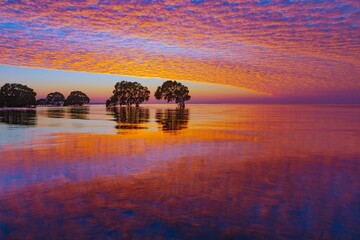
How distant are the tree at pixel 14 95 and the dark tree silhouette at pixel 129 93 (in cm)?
4634

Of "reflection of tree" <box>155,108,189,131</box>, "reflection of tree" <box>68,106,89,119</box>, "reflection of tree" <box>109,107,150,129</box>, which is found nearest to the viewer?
"reflection of tree" <box>155,108,189,131</box>

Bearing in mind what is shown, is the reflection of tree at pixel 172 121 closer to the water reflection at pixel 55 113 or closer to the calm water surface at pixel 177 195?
the calm water surface at pixel 177 195

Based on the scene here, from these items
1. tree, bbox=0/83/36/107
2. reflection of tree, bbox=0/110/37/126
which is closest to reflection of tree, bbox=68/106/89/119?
reflection of tree, bbox=0/110/37/126

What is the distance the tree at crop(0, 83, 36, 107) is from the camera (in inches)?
4862

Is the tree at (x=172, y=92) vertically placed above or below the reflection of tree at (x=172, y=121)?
above

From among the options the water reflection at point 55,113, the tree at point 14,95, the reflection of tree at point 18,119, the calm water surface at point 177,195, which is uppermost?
the tree at point 14,95

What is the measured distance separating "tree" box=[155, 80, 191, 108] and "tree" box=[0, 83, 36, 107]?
59186mm

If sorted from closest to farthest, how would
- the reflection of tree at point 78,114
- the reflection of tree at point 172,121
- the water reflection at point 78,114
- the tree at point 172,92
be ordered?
the reflection of tree at point 172,121
the water reflection at point 78,114
the reflection of tree at point 78,114
the tree at point 172,92

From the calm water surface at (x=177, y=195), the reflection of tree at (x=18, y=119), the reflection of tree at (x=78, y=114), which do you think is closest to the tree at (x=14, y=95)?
the reflection of tree at (x=78, y=114)

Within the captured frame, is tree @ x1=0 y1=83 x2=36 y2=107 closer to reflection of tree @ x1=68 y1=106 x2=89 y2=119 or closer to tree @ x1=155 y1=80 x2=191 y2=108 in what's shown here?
reflection of tree @ x1=68 y1=106 x2=89 y2=119

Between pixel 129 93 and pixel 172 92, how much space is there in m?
27.3

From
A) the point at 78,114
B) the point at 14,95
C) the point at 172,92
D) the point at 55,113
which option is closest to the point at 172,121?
the point at 78,114

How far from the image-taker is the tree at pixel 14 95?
4862 inches

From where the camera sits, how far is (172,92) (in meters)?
159
